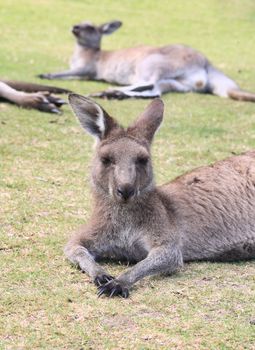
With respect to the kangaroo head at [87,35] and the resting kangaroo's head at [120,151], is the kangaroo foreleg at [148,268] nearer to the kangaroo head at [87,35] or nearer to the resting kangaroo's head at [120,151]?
the resting kangaroo's head at [120,151]

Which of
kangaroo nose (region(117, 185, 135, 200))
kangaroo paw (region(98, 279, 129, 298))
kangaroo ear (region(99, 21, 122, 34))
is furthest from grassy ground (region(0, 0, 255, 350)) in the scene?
kangaroo ear (region(99, 21, 122, 34))

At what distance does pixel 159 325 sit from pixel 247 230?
1.53 m

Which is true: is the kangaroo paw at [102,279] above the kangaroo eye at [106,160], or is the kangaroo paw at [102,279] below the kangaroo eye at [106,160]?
below

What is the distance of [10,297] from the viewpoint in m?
4.38

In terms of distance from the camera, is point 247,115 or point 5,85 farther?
point 247,115

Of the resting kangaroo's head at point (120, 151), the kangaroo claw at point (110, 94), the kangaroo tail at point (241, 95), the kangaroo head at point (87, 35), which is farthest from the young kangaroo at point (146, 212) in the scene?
the kangaroo head at point (87, 35)

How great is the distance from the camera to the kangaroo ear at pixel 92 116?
5098 mm

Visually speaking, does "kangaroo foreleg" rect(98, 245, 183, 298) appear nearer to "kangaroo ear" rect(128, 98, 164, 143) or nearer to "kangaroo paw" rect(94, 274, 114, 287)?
"kangaroo paw" rect(94, 274, 114, 287)

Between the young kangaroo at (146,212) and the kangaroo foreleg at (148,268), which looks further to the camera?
the young kangaroo at (146,212)

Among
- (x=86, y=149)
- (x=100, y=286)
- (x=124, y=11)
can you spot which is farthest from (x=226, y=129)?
(x=124, y=11)

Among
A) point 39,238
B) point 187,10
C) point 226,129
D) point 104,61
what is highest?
point 39,238

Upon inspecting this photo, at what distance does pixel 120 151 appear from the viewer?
4.93 metres

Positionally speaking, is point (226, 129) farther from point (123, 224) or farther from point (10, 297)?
point (10, 297)

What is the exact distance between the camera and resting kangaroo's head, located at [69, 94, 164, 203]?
4.80m
